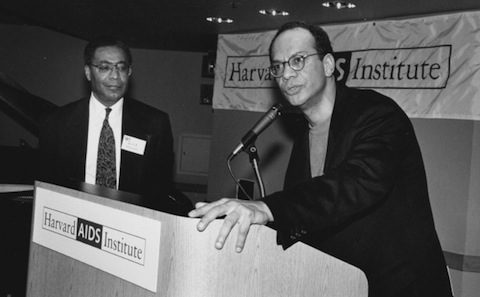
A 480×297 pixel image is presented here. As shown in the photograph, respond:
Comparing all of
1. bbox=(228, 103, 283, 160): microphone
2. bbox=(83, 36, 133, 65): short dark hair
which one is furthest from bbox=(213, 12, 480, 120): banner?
bbox=(228, 103, 283, 160): microphone

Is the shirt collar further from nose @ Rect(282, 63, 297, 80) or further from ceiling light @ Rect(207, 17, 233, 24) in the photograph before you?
ceiling light @ Rect(207, 17, 233, 24)

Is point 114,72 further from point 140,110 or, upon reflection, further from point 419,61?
point 419,61

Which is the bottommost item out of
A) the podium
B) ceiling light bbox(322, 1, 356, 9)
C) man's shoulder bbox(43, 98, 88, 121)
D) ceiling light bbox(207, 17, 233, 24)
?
the podium

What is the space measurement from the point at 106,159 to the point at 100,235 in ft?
5.06

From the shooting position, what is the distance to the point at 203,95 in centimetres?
967

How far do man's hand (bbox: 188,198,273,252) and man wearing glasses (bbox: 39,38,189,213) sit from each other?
59.1 inches

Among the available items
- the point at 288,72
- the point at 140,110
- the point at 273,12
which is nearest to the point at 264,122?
the point at 288,72

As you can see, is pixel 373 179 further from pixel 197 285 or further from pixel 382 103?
pixel 197 285

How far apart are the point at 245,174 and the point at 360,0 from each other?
3132mm

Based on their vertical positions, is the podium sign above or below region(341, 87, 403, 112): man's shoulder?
below

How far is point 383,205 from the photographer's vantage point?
178 centimetres

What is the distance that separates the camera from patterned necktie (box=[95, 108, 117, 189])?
2842 mm

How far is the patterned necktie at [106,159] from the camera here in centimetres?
284

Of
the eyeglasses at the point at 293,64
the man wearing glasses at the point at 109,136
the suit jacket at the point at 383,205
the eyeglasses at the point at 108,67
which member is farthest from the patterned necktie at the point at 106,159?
the suit jacket at the point at 383,205
